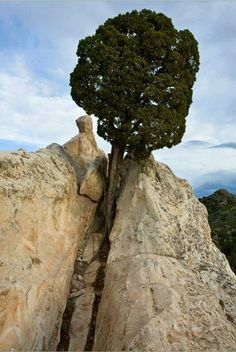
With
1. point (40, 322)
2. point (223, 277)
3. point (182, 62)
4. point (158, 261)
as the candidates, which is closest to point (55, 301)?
point (40, 322)

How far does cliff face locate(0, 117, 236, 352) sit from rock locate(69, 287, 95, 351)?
4cm

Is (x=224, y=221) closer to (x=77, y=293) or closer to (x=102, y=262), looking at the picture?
(x=102, y=262)

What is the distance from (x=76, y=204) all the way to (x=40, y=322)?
20.6 feet

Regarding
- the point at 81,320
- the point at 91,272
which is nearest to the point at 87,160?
the point at 91,272

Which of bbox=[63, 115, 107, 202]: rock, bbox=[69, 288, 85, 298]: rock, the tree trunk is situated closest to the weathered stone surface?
the tree trunk

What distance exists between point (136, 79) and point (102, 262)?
8.94 metres

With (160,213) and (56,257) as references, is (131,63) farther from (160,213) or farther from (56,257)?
(56,257)

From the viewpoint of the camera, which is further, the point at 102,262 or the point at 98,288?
the point at 102,262

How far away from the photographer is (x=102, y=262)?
2116 cm

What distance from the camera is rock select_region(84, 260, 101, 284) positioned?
811 inches

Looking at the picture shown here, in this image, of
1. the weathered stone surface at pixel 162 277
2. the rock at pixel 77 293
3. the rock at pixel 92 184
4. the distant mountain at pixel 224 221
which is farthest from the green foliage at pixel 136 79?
the distant mountain at pixel 224 221

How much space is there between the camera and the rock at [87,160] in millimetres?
21938

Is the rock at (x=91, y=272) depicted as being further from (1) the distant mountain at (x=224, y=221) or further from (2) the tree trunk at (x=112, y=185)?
(1) the distant mountain at (x=224, y=221)

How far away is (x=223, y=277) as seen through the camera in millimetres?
19562
